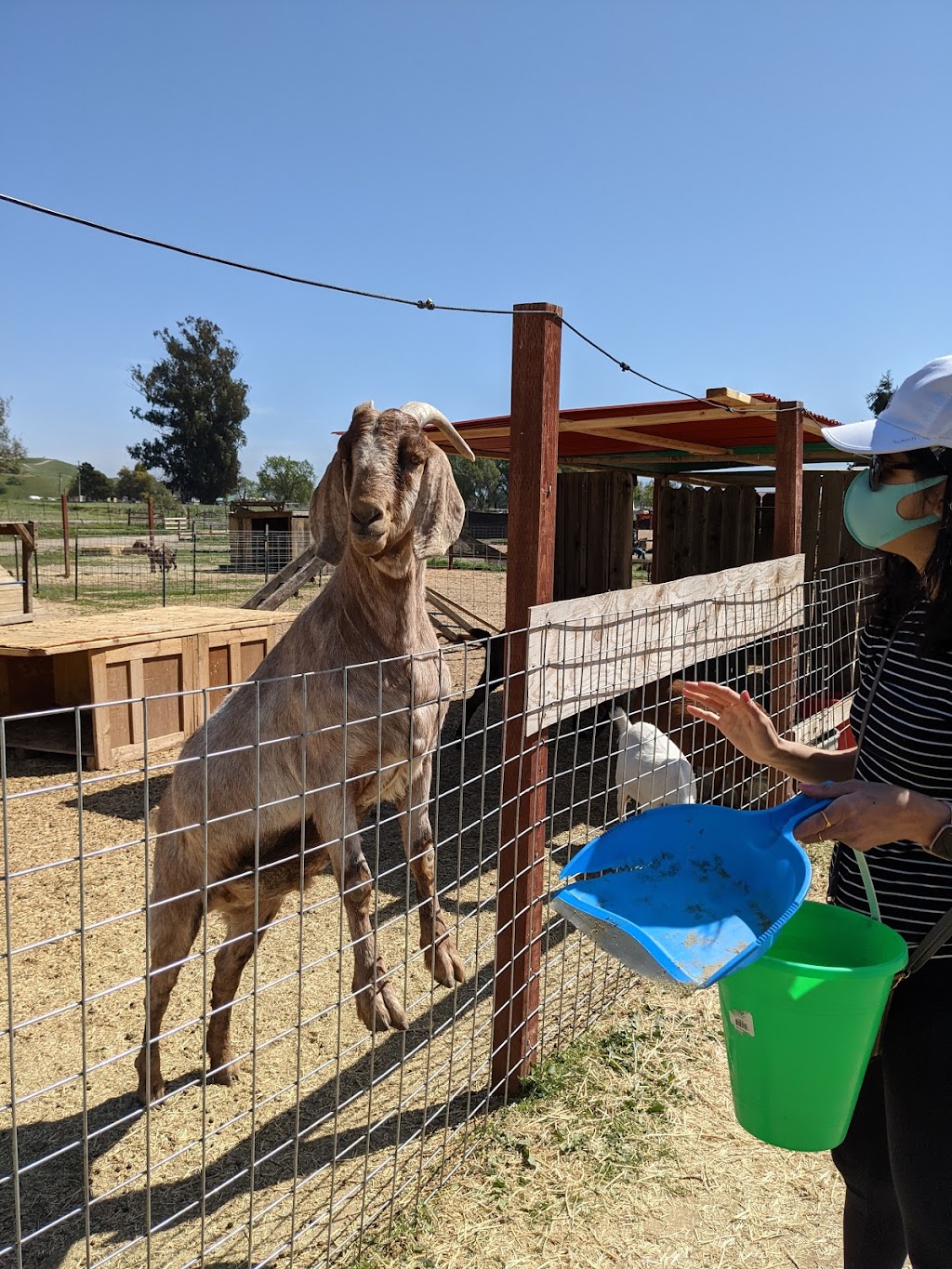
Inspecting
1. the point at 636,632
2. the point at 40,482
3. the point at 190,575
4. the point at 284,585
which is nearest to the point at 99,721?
the point at 284,585

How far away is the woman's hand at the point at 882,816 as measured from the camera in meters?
1.56

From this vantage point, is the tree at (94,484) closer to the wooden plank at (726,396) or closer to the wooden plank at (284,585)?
the wooden plank at (284,585)

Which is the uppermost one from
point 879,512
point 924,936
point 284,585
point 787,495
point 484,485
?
point 484,485

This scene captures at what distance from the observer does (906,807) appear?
1.56 metres

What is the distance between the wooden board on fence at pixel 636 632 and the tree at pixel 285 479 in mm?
56062

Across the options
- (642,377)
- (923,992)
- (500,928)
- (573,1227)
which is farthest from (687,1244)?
(642,377)

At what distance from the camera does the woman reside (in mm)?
1627

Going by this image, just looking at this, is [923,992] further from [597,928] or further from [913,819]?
[597,928]

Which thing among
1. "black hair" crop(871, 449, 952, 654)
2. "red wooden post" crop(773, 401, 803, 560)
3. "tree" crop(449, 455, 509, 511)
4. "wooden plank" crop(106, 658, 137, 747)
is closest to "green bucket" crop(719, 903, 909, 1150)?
Result: "black hair" crop(871, 449, 952, 654)

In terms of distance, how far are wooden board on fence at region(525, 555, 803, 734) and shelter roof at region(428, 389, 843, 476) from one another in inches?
40.3

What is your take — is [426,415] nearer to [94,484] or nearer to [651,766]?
[651,766]

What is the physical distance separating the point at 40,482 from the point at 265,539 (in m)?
86.9

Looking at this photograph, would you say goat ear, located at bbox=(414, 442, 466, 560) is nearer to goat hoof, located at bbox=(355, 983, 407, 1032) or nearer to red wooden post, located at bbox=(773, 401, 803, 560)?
goat hoof, located at bbox=(355, 983, 407, 1032)

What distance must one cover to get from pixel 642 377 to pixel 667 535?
14.9ft
